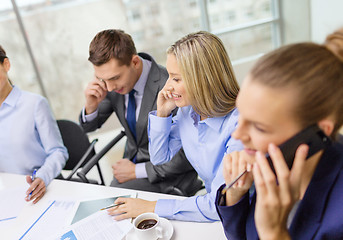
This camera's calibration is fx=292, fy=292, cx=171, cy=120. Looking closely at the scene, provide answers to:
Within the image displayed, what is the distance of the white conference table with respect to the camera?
1027mm

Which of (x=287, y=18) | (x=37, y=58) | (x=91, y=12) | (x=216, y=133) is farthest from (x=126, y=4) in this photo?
(x=216, y=133)

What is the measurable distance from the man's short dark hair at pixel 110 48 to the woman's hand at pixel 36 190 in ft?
2.39

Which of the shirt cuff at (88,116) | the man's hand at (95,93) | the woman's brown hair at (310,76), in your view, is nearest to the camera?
the woman's brown hair at (310,76)

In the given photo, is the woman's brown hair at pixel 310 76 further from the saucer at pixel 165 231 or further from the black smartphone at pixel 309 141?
the saucer at pixel 165 231

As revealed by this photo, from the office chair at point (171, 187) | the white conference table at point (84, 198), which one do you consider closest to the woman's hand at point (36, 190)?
the white conference table at point (84, 198)

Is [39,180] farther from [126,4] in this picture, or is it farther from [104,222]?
[126,4]

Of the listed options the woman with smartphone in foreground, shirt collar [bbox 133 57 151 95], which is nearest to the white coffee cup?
the woman with smartphone in foreground

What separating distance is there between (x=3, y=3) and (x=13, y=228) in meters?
3.34

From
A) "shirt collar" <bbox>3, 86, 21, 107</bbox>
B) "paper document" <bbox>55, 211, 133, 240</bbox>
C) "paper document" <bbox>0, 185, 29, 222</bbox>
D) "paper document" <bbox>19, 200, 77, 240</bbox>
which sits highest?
"shirt collar" <bbox>3, 86, 21, 107</bbox>

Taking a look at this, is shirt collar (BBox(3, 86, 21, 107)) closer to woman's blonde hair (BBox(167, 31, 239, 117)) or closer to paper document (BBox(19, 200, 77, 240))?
paper document (BBox(19, 200, 77, 240))

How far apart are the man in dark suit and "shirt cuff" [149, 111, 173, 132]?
13.1 inches

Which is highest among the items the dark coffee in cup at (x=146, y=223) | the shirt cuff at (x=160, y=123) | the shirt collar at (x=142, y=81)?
the shirt collar at (x=142, y=81)

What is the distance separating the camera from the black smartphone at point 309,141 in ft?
2.10

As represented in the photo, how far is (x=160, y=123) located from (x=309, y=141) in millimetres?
862
